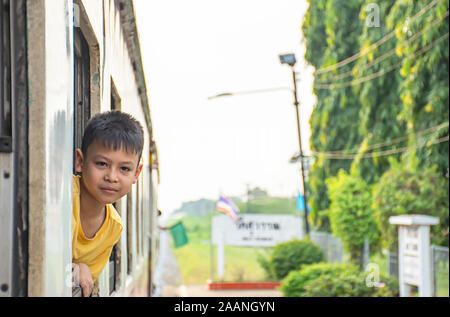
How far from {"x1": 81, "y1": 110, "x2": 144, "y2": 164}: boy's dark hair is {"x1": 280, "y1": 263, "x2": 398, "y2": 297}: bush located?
8502mm

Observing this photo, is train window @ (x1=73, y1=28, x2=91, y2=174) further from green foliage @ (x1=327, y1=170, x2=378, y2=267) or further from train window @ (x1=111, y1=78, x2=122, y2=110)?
green foliage @ (x1=327, y1=170, x2=378, y2=267)

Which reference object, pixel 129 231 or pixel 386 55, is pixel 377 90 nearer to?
pixel 386 55

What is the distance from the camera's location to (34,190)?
169cm

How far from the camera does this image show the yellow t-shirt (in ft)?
7.87

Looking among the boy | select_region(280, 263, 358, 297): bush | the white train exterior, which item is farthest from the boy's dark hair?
select_region(280, 263, 358, 297): bush

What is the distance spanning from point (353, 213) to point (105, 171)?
14.5 metres

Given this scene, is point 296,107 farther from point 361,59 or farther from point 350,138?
point 350,138

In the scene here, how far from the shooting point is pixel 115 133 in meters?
2.33

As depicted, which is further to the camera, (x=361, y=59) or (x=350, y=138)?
(x=350, y=138)

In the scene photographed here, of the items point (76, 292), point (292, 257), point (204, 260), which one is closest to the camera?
point (76, 292)

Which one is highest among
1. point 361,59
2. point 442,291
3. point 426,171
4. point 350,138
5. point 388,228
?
point 361,59

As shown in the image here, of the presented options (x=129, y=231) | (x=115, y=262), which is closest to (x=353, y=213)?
(x=129, y=231)
